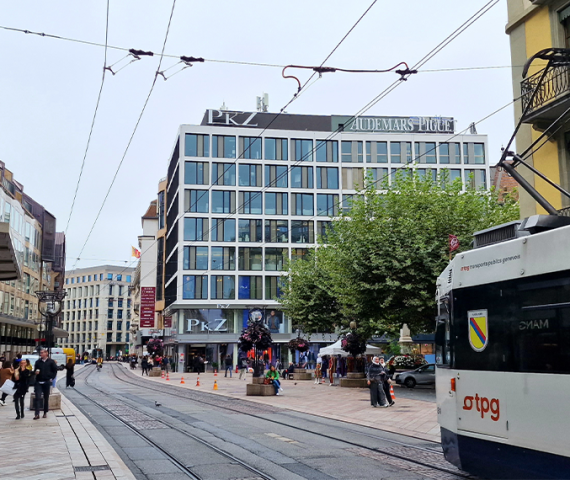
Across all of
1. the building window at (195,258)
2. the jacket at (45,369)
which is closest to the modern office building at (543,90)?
the jacket at (45,369)

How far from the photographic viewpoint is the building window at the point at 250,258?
6588cm

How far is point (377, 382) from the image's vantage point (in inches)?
845

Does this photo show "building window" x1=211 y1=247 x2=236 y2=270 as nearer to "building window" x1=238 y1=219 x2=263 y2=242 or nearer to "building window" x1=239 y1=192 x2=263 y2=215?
"building window" x1=238 y1=219 x2=263 y2=242

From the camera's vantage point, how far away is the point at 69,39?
572 inches

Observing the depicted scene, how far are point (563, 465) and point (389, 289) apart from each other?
21.9 m

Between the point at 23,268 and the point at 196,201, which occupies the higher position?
the point at 196,201

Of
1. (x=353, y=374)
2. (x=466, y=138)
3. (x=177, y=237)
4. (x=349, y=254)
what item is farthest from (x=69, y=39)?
(x=466, y=138)

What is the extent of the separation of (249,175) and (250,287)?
11.2 m

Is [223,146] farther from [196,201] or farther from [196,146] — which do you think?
[196,201]

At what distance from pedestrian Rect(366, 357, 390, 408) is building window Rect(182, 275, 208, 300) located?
44.2m

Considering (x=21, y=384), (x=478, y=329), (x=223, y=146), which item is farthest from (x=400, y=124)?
(x=478, y=329)

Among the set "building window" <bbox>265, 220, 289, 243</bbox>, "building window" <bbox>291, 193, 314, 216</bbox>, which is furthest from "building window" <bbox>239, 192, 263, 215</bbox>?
"building window" <bbox>291, 193, 314, 216</bbox>

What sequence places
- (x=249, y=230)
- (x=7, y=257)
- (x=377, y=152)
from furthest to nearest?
1. (x=377, y=152)
2. (x=249, y=230)
3. (x=7, y=257)

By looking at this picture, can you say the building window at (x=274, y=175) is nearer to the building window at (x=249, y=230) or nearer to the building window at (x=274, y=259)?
the building window at (x=249, y=230)
